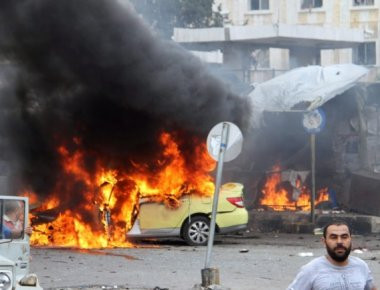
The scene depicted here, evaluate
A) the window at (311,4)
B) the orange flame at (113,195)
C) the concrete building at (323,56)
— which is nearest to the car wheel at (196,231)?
the orange flame at (113,195)

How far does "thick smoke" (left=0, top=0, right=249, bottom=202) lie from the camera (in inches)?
832

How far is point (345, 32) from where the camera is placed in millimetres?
40156

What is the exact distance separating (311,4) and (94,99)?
33236 millimetres

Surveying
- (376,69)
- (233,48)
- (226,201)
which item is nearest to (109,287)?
(226,201)

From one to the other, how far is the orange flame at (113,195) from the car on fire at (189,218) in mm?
194

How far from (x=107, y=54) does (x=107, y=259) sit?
22.5 ft

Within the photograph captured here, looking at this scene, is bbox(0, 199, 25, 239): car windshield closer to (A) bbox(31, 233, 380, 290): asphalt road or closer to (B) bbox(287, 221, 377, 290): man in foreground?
(A) bbox(31, 233, 380, 290): asphalt road

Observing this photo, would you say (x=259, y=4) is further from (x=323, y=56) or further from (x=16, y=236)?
(x=16, y=236)

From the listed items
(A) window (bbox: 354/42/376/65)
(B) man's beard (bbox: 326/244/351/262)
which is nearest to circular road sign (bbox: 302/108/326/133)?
(B) man's beard (bbox: 326/244/351/262)

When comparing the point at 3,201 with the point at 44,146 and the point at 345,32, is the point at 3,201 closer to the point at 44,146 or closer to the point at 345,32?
the point at 44,146

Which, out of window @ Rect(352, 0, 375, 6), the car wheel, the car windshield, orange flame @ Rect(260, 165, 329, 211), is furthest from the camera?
window @ Rect(352, 0, 375, 6)

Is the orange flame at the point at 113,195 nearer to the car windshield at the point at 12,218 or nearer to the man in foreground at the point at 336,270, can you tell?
the car windshield at the point at 12,218

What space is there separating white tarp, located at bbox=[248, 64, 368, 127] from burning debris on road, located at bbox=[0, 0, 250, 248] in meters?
5.07

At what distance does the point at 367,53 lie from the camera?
5097 cm
